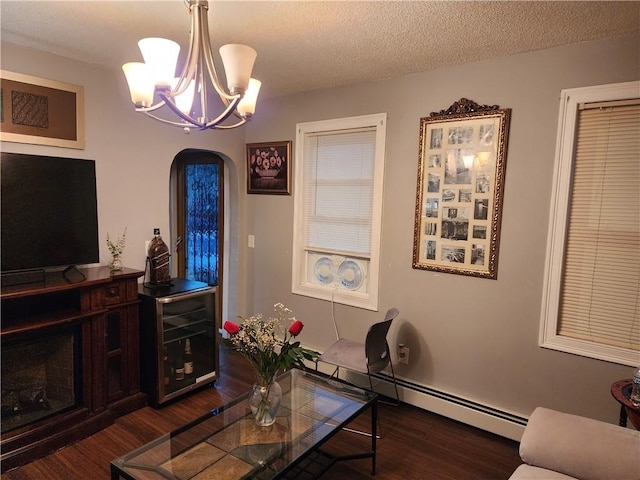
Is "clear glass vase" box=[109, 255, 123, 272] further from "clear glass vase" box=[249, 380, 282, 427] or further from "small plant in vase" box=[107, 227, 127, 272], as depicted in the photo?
"clear glass vase" box=[249, 380, 282, 427]

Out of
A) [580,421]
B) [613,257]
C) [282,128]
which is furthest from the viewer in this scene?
[282,128]

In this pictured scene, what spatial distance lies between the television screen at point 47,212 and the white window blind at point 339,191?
5.65 ft

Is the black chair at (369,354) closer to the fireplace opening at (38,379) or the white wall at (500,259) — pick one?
the white wall at (500,259)

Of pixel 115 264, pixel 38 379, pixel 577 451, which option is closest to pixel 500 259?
pixel 577 451

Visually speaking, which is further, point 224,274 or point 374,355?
point 224,274

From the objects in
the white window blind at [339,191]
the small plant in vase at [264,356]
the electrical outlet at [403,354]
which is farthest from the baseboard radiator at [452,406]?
the small plant in vase at [264,356]

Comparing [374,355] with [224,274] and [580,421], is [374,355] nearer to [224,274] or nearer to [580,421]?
[580,421]

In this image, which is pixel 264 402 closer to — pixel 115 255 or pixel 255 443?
pixel 255 443

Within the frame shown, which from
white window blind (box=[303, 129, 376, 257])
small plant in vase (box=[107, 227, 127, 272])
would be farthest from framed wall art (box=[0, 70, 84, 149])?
white window blind (box=[303, 129, 376, 257])

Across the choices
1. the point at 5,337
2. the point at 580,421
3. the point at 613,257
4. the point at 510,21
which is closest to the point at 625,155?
the point at 613,257

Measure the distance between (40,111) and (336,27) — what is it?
1.97 meters

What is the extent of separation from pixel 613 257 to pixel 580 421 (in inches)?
40.0

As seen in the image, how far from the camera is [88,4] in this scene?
1.90 metres

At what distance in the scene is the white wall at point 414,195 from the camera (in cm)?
238
